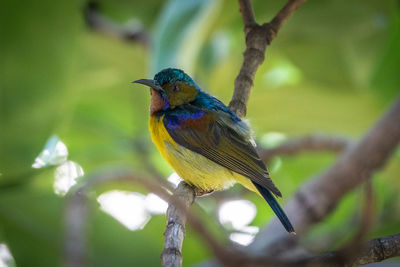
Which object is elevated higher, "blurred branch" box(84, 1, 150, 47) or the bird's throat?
"blurred branch" box(84, 1, 150, 47)

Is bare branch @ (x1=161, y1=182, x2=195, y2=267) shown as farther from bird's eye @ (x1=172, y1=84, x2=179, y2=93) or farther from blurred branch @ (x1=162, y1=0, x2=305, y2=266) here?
bird's eye @ (x1=172, y1=84, x2=179, y2=93)

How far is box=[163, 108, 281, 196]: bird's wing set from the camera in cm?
293

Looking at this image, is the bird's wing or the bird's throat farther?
the bird's throat

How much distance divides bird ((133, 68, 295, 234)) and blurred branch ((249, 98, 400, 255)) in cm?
54

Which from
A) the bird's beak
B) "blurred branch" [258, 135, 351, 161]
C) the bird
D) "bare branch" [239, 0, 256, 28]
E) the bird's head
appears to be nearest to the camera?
"bare branch" [239, 0, 256, 28]

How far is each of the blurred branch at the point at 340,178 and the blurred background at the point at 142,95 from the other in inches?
10.0

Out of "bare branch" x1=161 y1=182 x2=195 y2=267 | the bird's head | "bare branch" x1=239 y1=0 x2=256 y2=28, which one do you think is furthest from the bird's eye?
"bare branch" x1=161 y1=182 x2=195 y2=267

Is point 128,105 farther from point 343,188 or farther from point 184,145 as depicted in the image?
point 343,188

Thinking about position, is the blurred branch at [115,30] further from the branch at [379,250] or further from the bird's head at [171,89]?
the branch at [379,250]

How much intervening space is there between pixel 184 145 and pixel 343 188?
3.44 feet

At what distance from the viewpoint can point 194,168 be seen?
9.77ft

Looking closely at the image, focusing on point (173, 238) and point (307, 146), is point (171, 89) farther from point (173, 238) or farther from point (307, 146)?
point (173, 238)

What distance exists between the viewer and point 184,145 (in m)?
3.13

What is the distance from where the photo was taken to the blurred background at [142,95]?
2830mm
